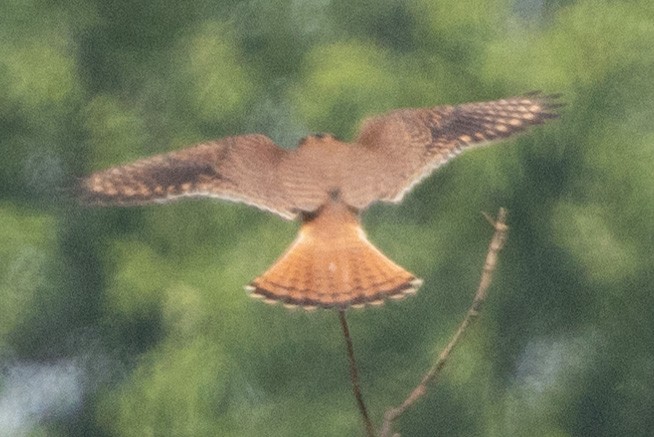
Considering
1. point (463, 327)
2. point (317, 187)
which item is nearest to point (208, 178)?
point (317, 187)

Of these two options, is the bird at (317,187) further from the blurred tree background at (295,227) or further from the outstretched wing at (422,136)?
the blurred tree background at (295,227)

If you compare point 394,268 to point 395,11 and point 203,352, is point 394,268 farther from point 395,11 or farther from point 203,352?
point 395,11

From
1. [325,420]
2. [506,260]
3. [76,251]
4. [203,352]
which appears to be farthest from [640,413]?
[76,251]

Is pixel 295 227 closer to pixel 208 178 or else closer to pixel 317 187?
pixel 208 178

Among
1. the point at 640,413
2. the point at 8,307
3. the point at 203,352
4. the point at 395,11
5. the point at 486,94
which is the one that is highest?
the point at 395,11

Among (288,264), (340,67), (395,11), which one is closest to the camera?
(288,264)

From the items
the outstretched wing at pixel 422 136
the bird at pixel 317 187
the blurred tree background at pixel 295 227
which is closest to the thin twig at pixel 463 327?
the bird at pixel 317 187
